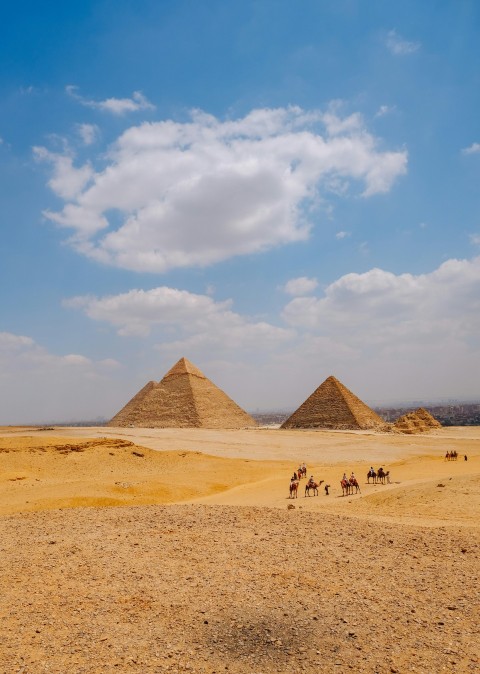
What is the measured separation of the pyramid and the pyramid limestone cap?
17.8 m

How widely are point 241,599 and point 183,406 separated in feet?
213

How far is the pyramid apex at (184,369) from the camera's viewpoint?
256 feet

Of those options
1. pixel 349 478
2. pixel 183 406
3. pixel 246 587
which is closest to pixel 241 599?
pixel 246 587

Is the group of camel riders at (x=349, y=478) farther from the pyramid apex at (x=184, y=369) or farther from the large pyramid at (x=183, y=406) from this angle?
the pyramid apex at (x=184, y=369)

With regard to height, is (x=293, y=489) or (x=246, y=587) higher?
(x=246, y=587)

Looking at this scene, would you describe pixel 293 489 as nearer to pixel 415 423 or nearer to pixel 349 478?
pixel 349 478

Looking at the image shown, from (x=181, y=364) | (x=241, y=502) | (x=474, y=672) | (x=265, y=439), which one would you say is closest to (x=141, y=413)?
(x=181, y=364)

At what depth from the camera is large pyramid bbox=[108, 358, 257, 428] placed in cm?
6825

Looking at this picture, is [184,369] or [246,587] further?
[184,369]

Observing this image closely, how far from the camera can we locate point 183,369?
78.2 metres

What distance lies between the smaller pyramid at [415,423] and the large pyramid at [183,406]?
2284 centimetres

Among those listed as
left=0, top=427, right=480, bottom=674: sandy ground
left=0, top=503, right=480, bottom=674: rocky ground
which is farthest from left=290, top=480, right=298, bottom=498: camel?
left=0, top=503, right=480, bottom=674: rocky ground

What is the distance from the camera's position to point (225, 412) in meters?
73.3

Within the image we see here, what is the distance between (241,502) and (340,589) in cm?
986
